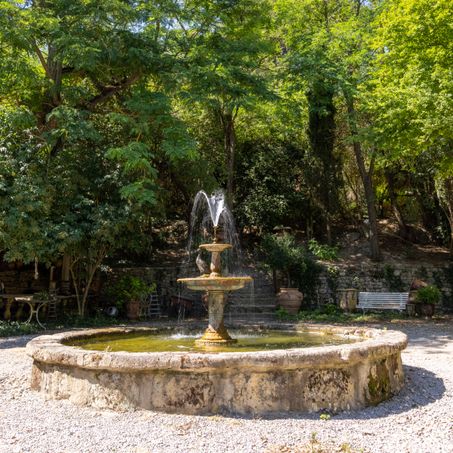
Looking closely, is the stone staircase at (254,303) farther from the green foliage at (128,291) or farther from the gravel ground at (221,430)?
the gravel ground at (221,430)

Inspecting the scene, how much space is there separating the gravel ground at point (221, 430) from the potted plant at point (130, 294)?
363 inches

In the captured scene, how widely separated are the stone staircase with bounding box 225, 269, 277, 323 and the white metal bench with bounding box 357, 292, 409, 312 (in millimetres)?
2770

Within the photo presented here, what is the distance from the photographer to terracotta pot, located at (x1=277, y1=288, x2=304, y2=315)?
1556cm

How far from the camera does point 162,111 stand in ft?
40.8

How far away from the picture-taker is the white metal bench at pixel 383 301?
47.8ft

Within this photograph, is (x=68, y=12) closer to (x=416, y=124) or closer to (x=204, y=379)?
(x=416, y=124)

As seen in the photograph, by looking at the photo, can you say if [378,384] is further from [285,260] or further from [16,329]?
[285,260]

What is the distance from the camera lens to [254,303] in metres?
16.5

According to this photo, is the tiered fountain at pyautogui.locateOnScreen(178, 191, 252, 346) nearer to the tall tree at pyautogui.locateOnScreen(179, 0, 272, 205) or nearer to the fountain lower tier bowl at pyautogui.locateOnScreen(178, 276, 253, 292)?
the fountain lower tier bowl at pyautogui.locateOnScreen(178, 276, 253, 292)

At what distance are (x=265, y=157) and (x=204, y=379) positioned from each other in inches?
664

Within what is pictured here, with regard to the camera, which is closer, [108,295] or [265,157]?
[108,295]

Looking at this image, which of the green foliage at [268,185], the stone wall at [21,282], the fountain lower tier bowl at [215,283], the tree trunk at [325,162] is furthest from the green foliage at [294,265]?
the fountain lower tier bowl at [215,283]

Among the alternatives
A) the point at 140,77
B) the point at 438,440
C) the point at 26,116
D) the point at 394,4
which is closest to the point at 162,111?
the point at 140,77

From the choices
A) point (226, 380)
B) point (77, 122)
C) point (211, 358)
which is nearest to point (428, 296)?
point (77, 122)
